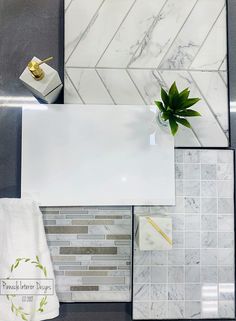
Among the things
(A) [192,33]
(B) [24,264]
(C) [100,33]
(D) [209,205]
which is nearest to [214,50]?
(A) [192,33]

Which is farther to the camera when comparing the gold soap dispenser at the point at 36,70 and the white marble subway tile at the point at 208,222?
the white marble subway tile at the point at 208,222

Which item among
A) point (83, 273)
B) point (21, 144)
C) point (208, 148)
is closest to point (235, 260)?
point (208, 148)

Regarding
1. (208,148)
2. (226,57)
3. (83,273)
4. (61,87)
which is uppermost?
(226,57)

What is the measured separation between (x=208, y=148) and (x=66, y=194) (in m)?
0.57

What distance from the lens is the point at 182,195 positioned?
1.18 meters

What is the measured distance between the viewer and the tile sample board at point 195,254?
116 centimetres

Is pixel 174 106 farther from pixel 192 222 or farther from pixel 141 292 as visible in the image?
pixel 141 292

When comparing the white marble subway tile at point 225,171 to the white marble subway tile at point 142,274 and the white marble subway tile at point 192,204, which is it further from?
the white marble subway tile at point 142,274

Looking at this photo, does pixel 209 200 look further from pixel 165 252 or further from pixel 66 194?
pixel 66 194

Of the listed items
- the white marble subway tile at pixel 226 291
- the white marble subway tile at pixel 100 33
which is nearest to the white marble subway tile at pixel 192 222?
the white marble subway tile at pixel 226 291

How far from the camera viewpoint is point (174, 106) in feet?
3.46

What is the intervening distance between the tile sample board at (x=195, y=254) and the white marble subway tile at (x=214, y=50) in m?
0.34

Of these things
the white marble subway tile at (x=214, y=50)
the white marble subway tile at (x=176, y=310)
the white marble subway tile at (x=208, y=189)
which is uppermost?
the white marble subway tile at (x=214, y=50)

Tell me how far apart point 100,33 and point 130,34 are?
0.38ft
